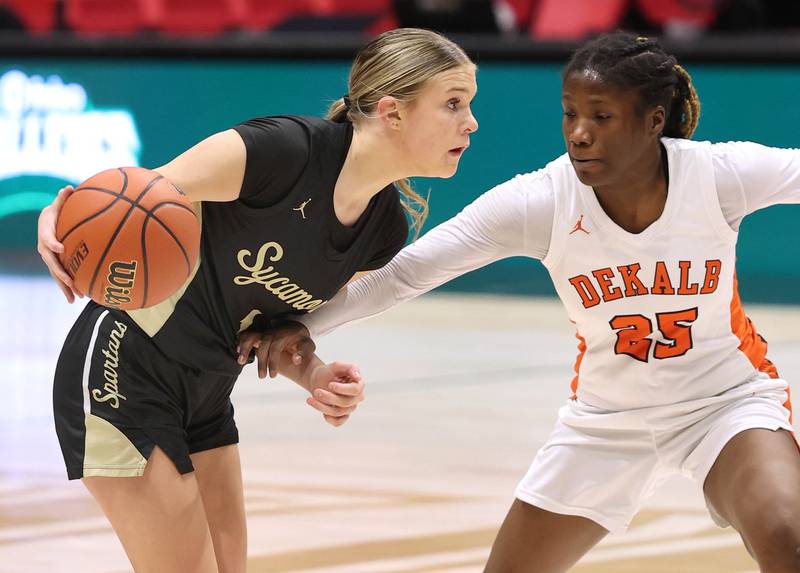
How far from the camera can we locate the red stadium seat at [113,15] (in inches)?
519

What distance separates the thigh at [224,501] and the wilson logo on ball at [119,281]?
1.95ft

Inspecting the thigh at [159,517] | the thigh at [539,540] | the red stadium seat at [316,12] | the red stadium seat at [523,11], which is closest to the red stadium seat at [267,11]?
the red stadium seat at [316,12]

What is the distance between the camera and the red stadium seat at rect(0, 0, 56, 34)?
13.7 m

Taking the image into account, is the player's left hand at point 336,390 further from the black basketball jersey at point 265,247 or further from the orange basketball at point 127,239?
the orange basketball at point 127,239

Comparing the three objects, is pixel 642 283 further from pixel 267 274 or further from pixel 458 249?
pixel 267 274

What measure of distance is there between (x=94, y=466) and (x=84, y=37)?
9.70m

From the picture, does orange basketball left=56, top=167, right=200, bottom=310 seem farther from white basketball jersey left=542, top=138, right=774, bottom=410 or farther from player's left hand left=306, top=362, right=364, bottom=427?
white basketball jersey left=542, top=138, right=774, bottom=410

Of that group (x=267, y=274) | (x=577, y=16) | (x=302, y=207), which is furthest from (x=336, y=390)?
→ (x=577, y=16)

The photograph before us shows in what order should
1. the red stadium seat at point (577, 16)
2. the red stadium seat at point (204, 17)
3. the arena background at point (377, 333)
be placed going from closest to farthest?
the arena background at point (377, 333)
the red stadium seat at point (577, 16)
the red stadium seat at point (204, 17)

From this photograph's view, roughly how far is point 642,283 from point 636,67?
552 mm

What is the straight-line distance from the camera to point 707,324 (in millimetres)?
3559

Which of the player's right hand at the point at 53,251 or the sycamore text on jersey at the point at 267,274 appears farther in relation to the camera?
the sycamore text on jersey at the point at 267,274

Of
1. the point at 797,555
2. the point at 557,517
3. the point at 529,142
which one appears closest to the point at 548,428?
the point at 557,517

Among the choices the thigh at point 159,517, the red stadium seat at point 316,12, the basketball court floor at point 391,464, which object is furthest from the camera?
the red stadium seat at point 316,12
